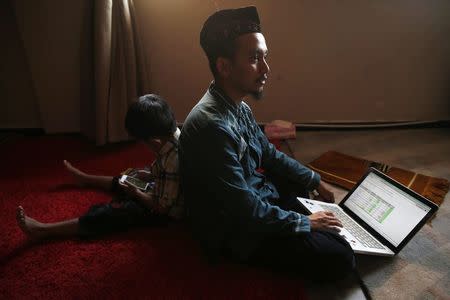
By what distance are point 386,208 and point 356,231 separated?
0.50ft

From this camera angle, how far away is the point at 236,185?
960mm

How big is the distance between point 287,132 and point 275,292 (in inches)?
54.8

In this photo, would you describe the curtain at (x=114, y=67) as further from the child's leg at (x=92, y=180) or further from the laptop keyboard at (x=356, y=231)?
the laptop keyboard at (x=356, y=231)

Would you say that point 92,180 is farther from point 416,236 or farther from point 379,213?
point 416,236

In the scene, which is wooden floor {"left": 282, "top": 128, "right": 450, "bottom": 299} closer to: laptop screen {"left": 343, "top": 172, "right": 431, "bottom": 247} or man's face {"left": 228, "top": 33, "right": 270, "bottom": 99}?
laptop screen {"left": 343, "top": 172, "right": 431, "bottom": 247}

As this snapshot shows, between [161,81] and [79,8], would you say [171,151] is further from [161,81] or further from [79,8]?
[79,8]

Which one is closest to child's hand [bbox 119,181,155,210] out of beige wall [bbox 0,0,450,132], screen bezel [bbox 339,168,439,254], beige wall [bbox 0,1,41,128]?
screen bezel [bbox 339,168,439,254]

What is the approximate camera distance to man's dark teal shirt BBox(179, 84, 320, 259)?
3.15ft

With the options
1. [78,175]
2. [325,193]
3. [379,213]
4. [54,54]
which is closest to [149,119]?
[78,175]

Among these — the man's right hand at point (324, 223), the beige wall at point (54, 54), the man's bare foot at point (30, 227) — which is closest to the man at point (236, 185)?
the man's right hand at point (324, 223)

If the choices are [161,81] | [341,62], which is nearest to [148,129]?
[161,81]

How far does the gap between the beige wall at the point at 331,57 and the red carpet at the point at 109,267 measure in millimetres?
1158

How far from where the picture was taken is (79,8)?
80.4 inches

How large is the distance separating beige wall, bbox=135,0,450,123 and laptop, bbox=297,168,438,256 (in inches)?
45.9
